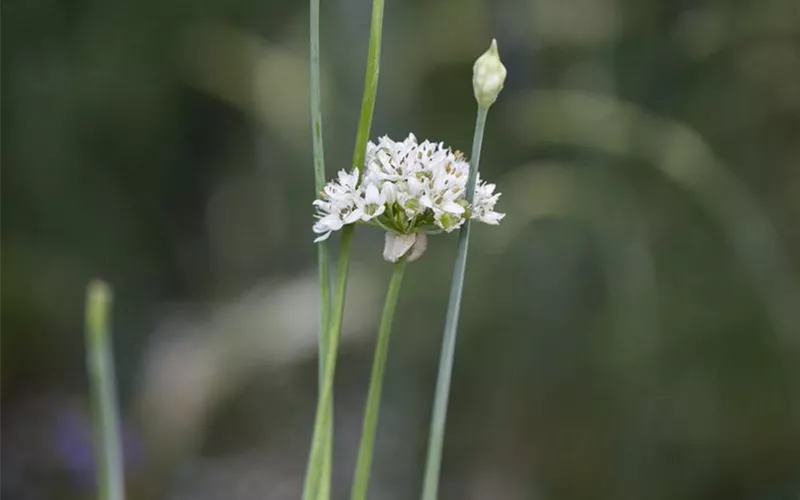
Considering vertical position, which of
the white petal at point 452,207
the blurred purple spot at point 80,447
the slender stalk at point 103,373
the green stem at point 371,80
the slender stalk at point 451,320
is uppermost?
the blurred purple spot at point 80,447

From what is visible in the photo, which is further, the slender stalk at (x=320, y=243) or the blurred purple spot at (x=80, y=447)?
the blurred purple spot at (x=80, y=447)

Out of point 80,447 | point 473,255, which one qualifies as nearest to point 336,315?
point 473,255

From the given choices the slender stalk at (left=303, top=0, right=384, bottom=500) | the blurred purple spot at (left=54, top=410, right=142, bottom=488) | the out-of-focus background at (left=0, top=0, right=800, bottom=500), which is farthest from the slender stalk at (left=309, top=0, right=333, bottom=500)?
the blurred purple spot at (left=54, top=410, right=142, bottom=488)

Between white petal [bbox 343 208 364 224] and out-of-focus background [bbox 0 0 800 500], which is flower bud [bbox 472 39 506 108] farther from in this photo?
out-of-focus background [bbox 0 0 800 500]

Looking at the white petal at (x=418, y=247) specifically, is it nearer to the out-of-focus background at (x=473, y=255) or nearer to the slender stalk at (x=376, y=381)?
the slender stalk at (x=376, y=381)

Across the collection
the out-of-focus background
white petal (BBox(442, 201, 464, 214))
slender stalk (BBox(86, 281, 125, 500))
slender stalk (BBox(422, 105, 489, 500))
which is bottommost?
slender stalk (BBox(86, 281, 125, 500))

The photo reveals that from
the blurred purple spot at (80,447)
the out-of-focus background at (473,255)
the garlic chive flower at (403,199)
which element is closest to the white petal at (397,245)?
the garlic chive flower at (403,199)

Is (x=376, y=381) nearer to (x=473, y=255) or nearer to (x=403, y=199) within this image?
(x=403, y=199)
